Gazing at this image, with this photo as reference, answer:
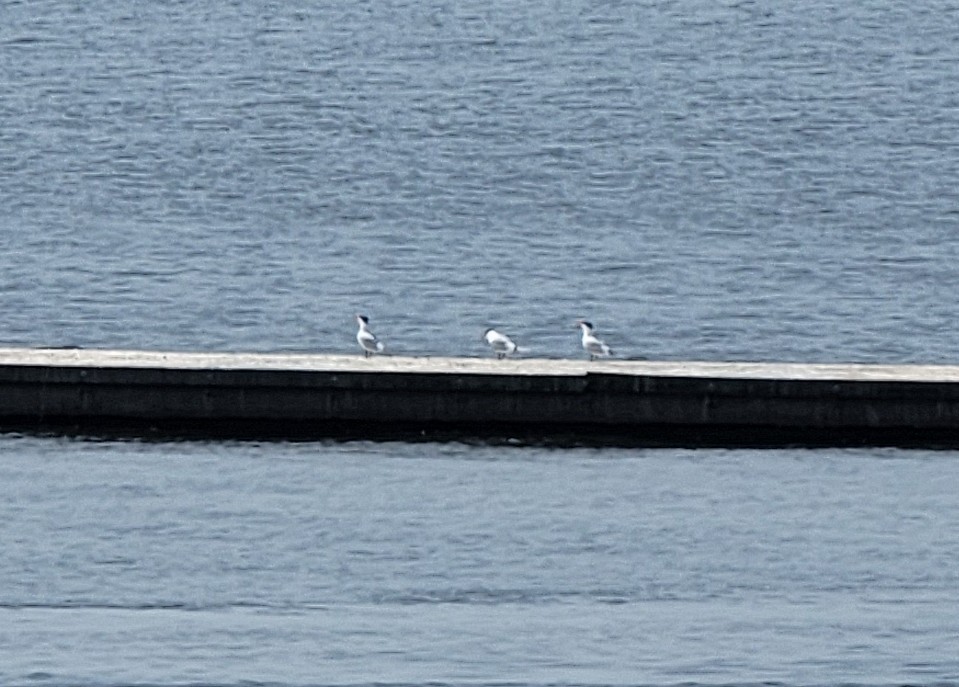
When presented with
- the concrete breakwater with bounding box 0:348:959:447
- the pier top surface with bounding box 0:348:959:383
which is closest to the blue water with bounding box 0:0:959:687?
the concrete breakwater with bounding box 0:348:959:447

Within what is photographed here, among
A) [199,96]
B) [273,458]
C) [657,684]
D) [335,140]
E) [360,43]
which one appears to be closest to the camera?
[657,684]

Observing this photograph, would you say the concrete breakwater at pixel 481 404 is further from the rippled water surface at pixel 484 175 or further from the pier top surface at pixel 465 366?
the rippled water surface at pixel 484 175

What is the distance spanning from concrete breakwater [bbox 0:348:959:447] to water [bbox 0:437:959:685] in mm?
677

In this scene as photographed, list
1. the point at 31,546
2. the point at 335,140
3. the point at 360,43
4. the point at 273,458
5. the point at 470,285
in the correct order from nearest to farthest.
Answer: the point at 31,546 → the point at 273,458 → the point at 470,285 → the point at 335,140 → the point at 360,43

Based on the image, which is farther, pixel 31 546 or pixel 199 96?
pixel 199 96

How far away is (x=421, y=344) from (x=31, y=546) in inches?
847

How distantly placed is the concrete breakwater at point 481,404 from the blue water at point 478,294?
2.37ft

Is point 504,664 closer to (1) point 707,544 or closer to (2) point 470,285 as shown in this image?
(1) point 707,544

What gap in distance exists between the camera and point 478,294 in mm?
69500

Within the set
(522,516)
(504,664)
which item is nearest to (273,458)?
(522,516)

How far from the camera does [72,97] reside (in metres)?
96.2

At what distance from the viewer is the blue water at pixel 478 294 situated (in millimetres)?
38438

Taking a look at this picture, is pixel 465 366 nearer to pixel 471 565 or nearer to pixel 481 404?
pixel 481 404

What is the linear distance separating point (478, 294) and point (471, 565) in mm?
28147
